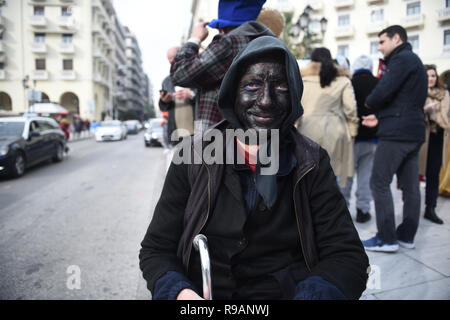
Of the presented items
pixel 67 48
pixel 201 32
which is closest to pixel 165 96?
pixel 201 32

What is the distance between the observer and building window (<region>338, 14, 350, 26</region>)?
99.9 ft

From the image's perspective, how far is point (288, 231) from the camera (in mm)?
1287

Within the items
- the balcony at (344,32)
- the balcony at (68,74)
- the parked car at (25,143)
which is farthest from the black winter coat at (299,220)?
the balcony at (344,32)

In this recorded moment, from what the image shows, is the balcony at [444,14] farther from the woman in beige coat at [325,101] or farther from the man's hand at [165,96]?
the man's hand at [165,96]

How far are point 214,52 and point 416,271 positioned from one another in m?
2.39

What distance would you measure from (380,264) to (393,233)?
1.19 ft

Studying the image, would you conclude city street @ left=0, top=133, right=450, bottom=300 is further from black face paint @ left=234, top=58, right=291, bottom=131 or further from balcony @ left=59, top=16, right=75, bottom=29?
balcony @ left=59, top=16, right=75, bottom=29

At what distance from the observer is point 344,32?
2973 cm

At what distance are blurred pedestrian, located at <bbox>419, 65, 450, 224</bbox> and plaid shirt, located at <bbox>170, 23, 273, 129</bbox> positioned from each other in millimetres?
2598

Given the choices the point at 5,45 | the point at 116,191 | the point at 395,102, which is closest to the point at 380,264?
the point at 395,102

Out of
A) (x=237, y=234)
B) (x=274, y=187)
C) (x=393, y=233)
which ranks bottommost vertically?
(x=393, y=233)

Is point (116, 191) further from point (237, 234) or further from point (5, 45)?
point (237, 234)

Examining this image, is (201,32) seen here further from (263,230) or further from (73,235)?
(73,235)
